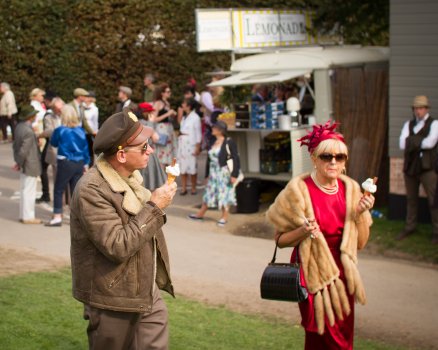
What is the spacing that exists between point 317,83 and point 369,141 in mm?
1261

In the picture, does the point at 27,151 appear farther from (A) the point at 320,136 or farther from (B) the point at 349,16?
(A) the point at 320,136

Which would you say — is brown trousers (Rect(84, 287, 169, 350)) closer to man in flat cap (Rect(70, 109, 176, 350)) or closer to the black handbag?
man in flat cap (Rect(70, 109, 176, 350))

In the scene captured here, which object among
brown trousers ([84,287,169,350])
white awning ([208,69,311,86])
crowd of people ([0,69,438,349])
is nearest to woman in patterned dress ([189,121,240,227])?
white awning ([208,69,311,86])

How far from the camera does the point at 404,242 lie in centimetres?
A: 1238

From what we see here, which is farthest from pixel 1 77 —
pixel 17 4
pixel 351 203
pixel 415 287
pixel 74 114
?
pixel 351 203

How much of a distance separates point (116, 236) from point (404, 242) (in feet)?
26.4

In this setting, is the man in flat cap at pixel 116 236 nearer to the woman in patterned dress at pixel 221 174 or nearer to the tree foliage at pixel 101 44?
the woman in patterned dress at pixel 221 174

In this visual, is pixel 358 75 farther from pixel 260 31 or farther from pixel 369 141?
pixel 260 31

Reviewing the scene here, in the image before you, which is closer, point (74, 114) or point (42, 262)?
point (42, 262)

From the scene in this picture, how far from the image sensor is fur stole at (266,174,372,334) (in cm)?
612

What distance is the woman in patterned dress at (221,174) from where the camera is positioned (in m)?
13.6

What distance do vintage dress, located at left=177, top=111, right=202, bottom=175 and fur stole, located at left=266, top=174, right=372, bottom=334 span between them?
33.0 ft

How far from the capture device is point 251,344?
307 inches

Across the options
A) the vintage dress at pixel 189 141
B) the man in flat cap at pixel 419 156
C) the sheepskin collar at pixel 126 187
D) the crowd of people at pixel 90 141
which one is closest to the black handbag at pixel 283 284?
the sheepskin collar at pixel 126 187
